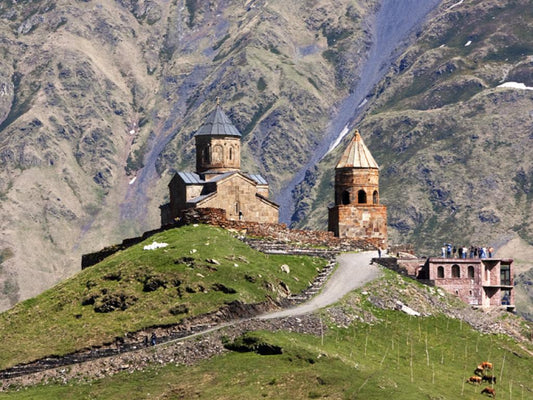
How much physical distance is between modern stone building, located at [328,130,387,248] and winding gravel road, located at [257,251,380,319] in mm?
6892

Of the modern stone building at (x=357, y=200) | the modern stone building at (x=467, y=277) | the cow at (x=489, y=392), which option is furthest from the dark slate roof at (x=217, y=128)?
the cow at (x=489, y=392)

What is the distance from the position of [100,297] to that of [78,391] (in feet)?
43.2

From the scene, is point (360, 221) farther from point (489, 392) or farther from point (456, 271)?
point (489, 392)

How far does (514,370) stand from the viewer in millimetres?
92750

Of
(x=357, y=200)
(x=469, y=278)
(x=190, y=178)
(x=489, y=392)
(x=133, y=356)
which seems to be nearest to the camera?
(x=489, y=392)

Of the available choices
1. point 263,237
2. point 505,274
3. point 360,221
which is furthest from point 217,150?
point 505,274

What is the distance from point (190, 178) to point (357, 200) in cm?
1564

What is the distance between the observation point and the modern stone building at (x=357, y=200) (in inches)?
4879

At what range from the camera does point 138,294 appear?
92.6 meters

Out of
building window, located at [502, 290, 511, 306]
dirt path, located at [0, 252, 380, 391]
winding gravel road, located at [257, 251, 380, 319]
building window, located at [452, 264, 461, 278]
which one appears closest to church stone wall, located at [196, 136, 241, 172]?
winding gravel road, located at [257, 251, 380, 319]

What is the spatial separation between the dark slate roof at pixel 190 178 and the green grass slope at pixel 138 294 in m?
27.1

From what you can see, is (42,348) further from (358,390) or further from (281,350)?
(358,390)

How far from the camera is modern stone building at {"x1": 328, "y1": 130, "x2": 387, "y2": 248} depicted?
123938 mm

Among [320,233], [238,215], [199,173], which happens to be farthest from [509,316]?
[199,173]
